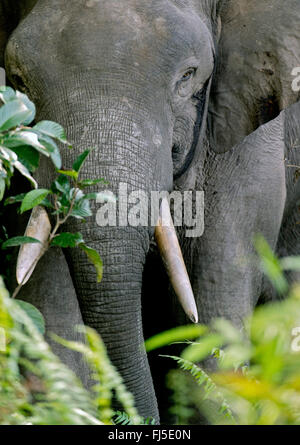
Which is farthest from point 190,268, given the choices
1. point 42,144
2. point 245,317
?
point 42,144

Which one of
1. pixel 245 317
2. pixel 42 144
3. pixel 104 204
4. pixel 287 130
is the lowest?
pixel 245 317

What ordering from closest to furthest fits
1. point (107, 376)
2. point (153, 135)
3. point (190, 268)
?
point (107, 376) < point (153, 135) < point (190, 268)

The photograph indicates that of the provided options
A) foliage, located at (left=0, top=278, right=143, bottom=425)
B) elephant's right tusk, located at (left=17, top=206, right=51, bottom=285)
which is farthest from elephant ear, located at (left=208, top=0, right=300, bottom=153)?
foliage, located at (left=0, top=278, right=143, bottom=425)

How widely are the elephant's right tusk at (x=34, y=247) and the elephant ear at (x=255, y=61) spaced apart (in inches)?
60.2

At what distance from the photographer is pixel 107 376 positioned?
78.1 inches

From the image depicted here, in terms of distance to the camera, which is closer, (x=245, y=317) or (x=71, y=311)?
(x=71, y=311)

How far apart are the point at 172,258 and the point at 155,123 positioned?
62 cm

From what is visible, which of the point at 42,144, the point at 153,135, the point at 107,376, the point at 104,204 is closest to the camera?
the point at 107,376

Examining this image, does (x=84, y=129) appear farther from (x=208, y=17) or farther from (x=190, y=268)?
(x=190, y=268)

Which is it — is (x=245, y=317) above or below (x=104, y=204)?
below

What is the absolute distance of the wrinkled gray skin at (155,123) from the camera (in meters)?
4.04

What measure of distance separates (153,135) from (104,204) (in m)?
0.51

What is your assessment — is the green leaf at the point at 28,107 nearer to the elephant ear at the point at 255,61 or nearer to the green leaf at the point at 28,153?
the green leaf at the point at 28,153

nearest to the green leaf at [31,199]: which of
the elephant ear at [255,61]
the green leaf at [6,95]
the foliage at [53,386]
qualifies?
the green leaf at [6,95]
